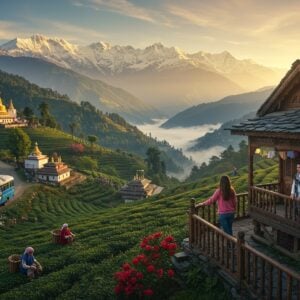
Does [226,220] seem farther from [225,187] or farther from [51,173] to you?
[51,173]

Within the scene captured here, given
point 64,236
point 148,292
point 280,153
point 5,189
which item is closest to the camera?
point 148,292

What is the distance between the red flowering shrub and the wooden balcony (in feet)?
3.75

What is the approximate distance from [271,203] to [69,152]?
111 meters

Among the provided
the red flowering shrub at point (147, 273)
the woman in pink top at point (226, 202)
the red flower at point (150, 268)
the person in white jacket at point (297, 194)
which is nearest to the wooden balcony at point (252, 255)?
the person in white jacket at point (297, 194)

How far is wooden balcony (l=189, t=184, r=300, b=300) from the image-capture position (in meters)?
10.2

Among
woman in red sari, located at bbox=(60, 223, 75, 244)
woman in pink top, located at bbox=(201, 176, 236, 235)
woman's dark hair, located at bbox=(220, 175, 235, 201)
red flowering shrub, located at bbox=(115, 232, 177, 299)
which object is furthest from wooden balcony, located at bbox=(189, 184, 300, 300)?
woman in red sari, located at bbox=(60, 223, 75, 244)

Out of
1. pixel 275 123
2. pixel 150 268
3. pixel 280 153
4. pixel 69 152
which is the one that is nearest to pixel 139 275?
pixel 150 268

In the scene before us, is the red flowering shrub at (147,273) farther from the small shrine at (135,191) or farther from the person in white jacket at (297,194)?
the small shrine at (135,191)

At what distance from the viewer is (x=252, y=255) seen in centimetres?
1189

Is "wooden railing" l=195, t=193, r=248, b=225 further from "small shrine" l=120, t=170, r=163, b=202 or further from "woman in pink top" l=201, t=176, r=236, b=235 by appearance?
"small shrine" l=120, t=170, r=163, b=202

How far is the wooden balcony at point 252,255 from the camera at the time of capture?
33.6 ft

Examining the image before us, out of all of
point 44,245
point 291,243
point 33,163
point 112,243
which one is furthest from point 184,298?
point 33,163

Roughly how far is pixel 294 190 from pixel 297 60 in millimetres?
4808

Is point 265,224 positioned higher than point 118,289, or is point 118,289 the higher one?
point 265,224
